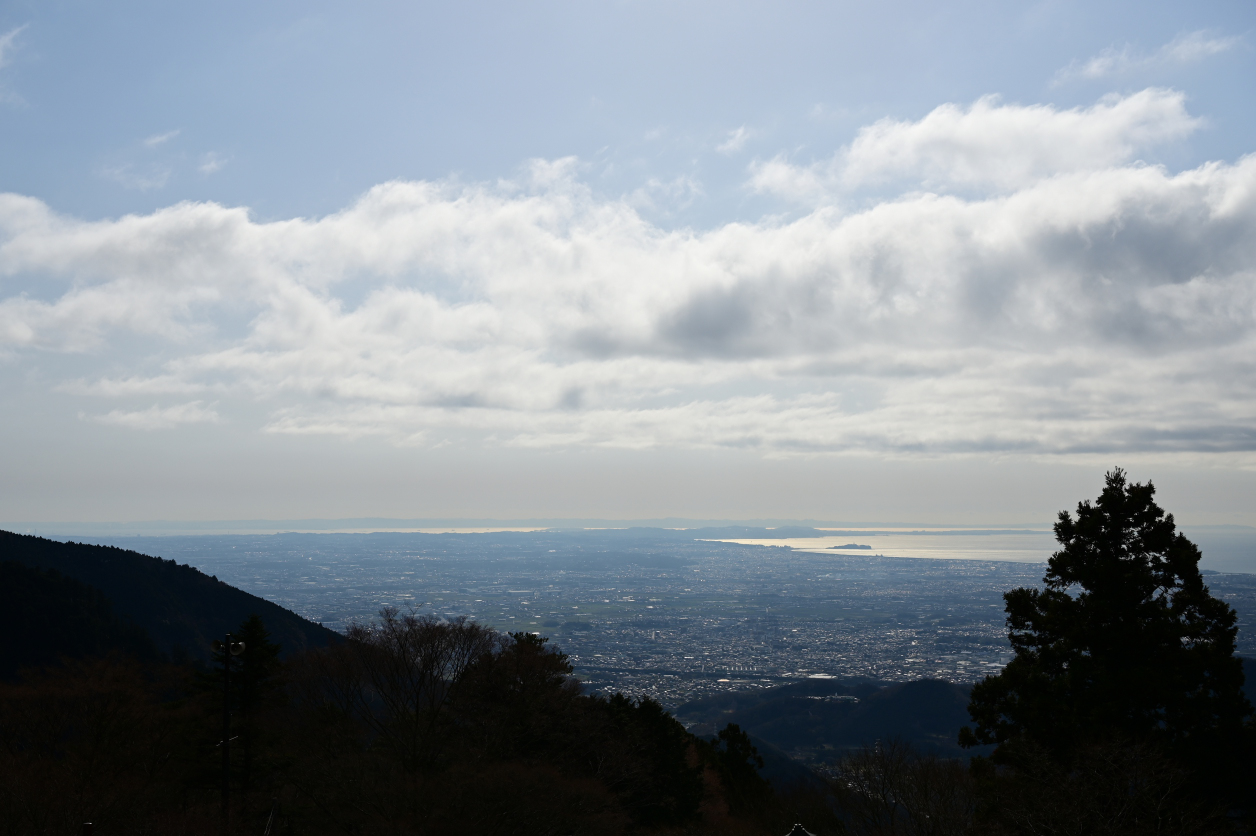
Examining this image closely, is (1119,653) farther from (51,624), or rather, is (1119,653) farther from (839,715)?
(51,624)

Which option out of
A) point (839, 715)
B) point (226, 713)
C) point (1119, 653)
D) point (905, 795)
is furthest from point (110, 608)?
point (1119, 653)

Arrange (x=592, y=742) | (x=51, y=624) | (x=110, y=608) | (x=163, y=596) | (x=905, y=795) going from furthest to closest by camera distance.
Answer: (x=163, y=596) < (x=110, y=608) < (x=51, y=624) < (x=592, y=742) < (x=905, y=795)

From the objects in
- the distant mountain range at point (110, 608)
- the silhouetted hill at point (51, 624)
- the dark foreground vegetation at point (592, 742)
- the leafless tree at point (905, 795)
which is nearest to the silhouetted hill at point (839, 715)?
the distant mountain range at point (110, 608)

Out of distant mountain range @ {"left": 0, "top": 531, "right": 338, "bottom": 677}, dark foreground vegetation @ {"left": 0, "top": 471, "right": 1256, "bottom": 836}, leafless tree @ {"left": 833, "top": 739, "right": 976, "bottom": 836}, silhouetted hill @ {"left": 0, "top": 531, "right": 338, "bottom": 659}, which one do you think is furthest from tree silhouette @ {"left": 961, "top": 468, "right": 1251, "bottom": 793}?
silhouetted hill @ {"left": 0, "top": 531, "right": 338, "bottom": 659}

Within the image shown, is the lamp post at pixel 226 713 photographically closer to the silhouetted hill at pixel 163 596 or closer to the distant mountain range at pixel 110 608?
the distant mountain range at pixel 110 608

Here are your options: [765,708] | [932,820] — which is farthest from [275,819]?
[765,708]

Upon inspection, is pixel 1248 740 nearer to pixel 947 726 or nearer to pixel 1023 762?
pixel 1023 762
